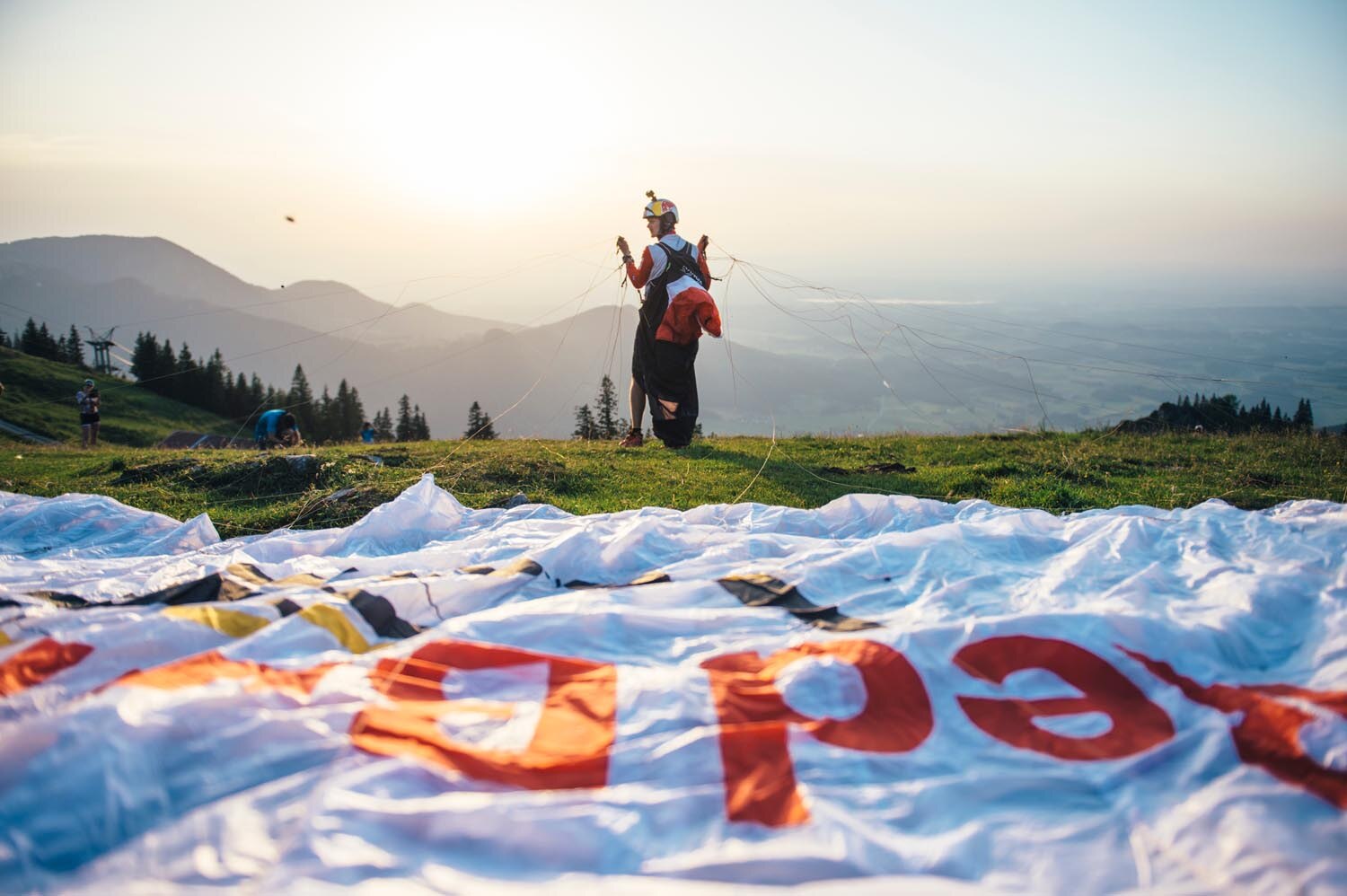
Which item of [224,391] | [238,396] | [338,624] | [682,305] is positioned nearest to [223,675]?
[338,624]

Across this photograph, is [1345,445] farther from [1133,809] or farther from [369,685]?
[369,685]

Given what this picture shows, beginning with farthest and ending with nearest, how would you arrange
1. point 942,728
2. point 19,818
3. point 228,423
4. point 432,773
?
point 228,423 → point 942,728 → point 432,773 → point 19,818

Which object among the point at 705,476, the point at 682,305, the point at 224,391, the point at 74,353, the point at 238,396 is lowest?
the point at 705,476

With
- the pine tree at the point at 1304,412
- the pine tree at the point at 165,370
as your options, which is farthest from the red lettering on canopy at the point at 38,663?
the pine tree at the point at 165,370

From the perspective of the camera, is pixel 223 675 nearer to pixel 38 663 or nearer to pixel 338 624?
pixel 338 624

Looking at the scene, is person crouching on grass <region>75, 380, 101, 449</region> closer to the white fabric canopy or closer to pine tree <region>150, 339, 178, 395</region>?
the white fabric canopy

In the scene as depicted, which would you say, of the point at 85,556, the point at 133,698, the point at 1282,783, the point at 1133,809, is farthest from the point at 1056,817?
the point at 85,556
